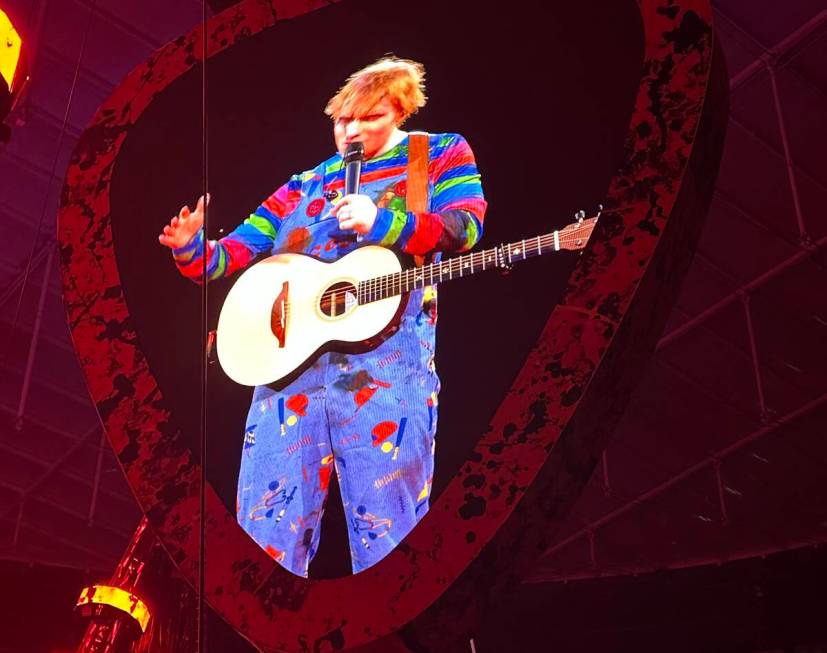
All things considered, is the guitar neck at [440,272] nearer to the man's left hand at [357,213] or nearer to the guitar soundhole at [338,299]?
the guitar soundhole at [338,299]

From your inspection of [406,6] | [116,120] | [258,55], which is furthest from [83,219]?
[406,6]

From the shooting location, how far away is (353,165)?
2777 millimetres

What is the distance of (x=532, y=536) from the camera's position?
6.79 ft

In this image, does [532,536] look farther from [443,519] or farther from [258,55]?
[258,55]

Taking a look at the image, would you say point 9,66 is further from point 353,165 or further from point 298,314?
point 298,314

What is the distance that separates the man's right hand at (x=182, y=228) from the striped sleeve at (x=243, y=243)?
2cm

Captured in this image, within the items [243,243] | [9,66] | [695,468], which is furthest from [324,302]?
[695,468]

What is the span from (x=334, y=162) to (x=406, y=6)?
1.73 feet

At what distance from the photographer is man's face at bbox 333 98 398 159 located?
9.21 ft

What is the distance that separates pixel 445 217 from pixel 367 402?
0.46m

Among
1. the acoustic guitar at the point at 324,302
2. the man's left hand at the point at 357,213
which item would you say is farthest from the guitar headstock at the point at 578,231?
the man's left hand at the point at 357,213

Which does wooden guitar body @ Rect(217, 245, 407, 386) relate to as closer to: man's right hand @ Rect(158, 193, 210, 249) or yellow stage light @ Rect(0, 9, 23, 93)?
man's right hand @ Rect(158, 193, 210, 249)

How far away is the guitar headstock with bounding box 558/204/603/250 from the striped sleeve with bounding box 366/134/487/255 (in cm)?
22

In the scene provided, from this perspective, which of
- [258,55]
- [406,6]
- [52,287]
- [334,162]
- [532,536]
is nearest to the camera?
[532,536]
